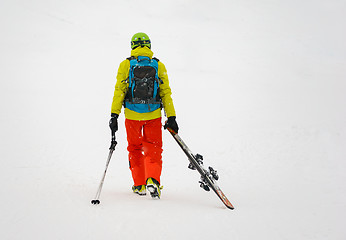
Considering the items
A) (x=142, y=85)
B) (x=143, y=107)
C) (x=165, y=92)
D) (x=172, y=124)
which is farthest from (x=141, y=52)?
(x=172, y=124)

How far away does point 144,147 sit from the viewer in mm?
4949

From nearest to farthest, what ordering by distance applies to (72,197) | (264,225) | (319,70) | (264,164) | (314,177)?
(264,225)
(72,197)
(314,177)
(264,164)
(319,70)

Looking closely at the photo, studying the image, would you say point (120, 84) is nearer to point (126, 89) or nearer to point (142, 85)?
point (126, 89)

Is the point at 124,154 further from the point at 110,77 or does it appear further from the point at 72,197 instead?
the point at 110,77

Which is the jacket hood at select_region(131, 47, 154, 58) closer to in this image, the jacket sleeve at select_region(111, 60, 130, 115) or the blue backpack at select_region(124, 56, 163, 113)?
the blue backpack at select_region(124, 56, 163, 113)

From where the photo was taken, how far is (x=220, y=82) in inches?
653

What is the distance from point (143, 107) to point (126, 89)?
0.36 meters

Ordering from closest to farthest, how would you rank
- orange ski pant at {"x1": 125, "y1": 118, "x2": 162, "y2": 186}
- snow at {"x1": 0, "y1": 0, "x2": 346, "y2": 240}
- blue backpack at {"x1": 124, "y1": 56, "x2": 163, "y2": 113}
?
snow at {"x1": 0, "y1": 0, "x2": 346, "y2": 240} < blue backpack at {"x1": 124, "y1": 56, "x2": 163, "y2": 113} < orange ski pant at {"x1": 125, "y1": 118, "x2": 162, "y2": 186}

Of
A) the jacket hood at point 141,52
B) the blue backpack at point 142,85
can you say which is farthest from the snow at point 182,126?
the jacket hood at point 141,52

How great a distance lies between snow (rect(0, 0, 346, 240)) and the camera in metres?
3.61

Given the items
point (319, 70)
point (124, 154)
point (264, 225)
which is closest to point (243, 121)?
point (124, 154)

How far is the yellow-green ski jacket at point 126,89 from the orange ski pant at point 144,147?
98 millimetres

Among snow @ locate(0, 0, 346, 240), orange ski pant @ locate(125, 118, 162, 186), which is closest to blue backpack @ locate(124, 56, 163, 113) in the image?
orange ski pant @ locate(125, 118, 162, 186)

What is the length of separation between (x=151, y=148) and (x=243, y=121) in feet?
22.9
